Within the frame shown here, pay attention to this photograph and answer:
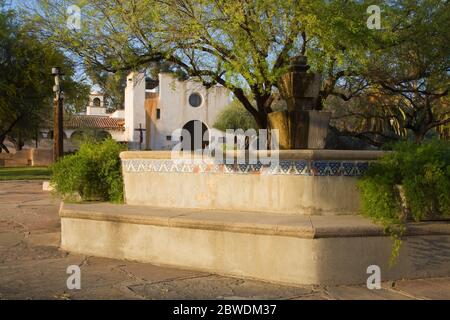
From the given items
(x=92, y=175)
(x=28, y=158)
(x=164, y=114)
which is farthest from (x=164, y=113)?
(x=92, y=175)

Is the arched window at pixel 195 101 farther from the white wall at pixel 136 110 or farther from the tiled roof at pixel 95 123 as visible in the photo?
the tiled roof at pixel 95 123

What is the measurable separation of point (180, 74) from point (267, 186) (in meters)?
9.86

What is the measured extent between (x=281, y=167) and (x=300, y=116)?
5.10ft

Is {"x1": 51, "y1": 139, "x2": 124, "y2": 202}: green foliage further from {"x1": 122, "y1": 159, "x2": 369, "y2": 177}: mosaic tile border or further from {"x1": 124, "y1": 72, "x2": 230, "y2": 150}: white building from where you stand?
{"x1": 124, "y1": 72, "x2": 230, "y2": 150}: white building

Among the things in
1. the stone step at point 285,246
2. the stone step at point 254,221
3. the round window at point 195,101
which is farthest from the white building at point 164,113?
the stone step at point 285,246

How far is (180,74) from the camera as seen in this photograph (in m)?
15.4

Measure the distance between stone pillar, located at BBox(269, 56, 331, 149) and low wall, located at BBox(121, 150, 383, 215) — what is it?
1371mm

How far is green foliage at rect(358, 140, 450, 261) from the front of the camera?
17.7 feet

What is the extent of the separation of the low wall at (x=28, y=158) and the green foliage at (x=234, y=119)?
13.4m

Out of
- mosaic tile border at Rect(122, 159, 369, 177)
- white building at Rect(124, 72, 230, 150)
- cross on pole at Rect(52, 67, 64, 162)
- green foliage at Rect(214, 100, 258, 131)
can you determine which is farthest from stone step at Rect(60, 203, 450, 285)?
white building at Rect(124, 72, 230, 150)
